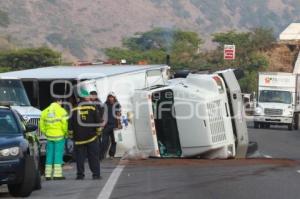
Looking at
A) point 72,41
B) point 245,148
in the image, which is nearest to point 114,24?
point 72,41

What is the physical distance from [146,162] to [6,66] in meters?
67.2

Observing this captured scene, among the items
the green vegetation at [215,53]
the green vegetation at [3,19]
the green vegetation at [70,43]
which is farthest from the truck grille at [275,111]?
the green vegetation at [70,43]

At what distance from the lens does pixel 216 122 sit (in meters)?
23.2

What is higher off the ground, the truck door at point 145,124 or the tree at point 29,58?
the tree at point 29,58

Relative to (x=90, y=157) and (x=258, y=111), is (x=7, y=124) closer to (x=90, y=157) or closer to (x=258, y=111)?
(x=90, y=157)

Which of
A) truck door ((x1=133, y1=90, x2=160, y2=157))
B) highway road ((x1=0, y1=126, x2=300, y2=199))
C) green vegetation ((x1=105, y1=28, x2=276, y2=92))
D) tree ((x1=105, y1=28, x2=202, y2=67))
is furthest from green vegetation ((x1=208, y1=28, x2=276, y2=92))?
highway road ((x1=0, y1=126, x2=300, y2=199))

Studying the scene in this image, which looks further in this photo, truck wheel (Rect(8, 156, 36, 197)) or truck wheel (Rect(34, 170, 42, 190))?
truck wheel (Rect(34, 170, 42, 190))

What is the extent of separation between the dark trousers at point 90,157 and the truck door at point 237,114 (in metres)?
7.22

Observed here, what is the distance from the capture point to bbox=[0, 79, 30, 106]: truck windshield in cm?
2286

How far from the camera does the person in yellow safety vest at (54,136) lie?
1767 cm

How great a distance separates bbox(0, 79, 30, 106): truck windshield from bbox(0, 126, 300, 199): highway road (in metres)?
2.28

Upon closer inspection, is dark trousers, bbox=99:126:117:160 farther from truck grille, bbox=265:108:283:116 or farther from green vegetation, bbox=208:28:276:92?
green vegetation, bbox=208:28:276:92

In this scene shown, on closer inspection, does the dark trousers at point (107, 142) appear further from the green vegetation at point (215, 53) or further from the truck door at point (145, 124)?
the green vegetation at point (215, 53)

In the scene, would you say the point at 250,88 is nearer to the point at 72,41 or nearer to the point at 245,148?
the point at 245,148
